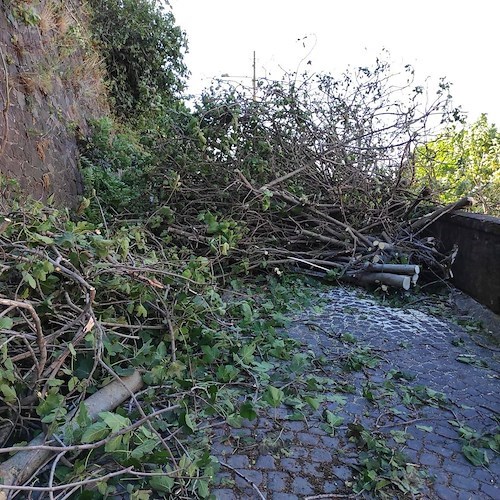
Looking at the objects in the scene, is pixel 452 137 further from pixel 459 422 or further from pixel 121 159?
pixel 121 159

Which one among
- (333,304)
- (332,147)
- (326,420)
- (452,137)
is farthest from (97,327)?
(452,137)

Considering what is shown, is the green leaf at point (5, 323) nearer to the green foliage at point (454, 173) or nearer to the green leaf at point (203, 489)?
the green leaf at point (203, 489)

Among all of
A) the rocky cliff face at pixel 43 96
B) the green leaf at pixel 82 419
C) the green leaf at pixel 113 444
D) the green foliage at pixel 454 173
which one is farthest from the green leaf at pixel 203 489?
the green foliage at pixel 454 173

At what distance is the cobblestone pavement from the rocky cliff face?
2920mm

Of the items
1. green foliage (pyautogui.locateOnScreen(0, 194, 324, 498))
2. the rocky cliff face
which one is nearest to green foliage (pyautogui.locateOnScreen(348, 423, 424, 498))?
green foliage (pyautogui.locateOnScreen(0, 194, 324, 498))

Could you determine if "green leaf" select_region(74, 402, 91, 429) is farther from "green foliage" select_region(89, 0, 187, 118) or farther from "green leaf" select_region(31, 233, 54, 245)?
"green foliage" select_region(89, 0, 187, 118)

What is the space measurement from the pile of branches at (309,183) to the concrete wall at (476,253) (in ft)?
0.59

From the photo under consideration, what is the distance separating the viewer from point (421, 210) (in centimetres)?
575

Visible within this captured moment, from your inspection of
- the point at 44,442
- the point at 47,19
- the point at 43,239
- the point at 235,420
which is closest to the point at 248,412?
the point at 235,420

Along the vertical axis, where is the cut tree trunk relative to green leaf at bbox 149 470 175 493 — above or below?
above

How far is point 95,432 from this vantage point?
66.1 inches

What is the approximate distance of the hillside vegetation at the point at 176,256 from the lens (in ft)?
6.07

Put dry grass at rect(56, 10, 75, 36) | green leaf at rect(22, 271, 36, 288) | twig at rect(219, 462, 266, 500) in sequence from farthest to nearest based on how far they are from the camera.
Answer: dry grass at rect(56, 10, 75, 36), green leaf at rect(22, 271, 36, 288), twig at rect(219, 462, 266, 500)

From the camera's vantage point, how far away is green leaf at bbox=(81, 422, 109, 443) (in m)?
1.66
